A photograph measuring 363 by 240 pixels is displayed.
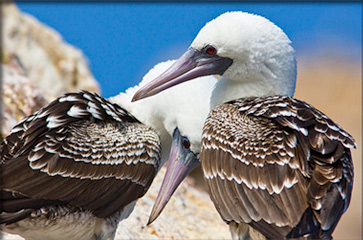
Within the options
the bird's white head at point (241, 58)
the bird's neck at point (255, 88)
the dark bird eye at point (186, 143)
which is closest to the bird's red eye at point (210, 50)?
the bird's white head at point (241, 58)

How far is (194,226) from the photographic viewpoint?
9.12 m

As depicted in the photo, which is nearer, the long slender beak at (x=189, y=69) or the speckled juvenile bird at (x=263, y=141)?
the speckled juvenile bird at (x=263, y=141)

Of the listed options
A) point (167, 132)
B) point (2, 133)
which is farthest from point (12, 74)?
point (167, 132)

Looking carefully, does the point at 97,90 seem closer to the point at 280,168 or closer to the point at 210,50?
the point at 210,50

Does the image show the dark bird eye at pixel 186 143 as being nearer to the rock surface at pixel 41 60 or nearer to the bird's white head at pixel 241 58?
the bird's white head at pixel 241 58

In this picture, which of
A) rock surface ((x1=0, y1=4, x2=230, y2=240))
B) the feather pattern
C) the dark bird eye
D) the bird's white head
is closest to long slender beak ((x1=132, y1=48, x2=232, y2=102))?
the bird's white head

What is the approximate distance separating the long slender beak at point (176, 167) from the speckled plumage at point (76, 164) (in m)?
0.29

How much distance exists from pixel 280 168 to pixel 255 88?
150 centimetres

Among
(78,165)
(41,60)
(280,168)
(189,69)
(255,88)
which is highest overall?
(189,69)

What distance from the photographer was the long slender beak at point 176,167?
768 cm

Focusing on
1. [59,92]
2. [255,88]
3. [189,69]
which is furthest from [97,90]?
[255,88]

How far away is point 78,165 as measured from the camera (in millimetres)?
6582

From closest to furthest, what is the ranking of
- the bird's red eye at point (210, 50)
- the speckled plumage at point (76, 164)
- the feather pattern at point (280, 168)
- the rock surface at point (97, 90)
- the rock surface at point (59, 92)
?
the feather pattern at point (280, 168)
the speckled plumage at point (76, 164)
the bird's red eye at point (210, 50)
the rock surface at point (59, 92)
the rock surface at point (97, 90)

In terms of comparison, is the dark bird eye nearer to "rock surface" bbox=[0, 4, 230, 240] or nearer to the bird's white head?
the bird's white head
